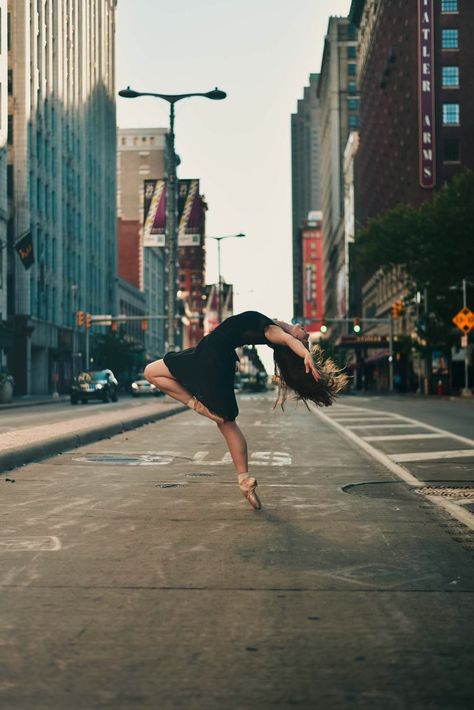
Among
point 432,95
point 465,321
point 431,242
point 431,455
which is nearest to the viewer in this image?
point 431,455

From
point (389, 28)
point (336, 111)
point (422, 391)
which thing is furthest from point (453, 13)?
point (336, 111)

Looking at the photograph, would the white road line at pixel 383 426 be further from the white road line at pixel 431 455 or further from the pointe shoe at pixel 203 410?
the pointe shoe at pixel 203 410

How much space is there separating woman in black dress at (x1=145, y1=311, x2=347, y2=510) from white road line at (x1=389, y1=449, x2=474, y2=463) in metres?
4.55

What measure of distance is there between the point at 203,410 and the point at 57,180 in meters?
66.4

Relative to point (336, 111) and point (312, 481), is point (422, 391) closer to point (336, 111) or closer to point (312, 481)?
point (312, 481)

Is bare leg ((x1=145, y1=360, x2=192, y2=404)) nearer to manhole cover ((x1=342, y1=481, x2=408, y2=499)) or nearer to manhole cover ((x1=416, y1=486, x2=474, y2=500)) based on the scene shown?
manhole cover ((x1=342, y1=481, x2=408, y2=499))

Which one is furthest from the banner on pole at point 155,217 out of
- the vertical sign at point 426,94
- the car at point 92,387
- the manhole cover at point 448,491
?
the vertical sign at point 426,94

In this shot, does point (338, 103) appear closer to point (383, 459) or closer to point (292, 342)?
point (383, 459)

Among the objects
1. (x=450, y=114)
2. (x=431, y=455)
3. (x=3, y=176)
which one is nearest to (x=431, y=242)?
(x=3, y=176)

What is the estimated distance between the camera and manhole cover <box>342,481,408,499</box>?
8.96 m

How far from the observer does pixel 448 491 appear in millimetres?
9094

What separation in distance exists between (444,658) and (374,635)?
391 millimetres

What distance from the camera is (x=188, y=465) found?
1188 cm

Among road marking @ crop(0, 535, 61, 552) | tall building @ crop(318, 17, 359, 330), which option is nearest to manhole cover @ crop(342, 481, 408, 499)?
road marking @ crop(0, 535, 61, 552)
